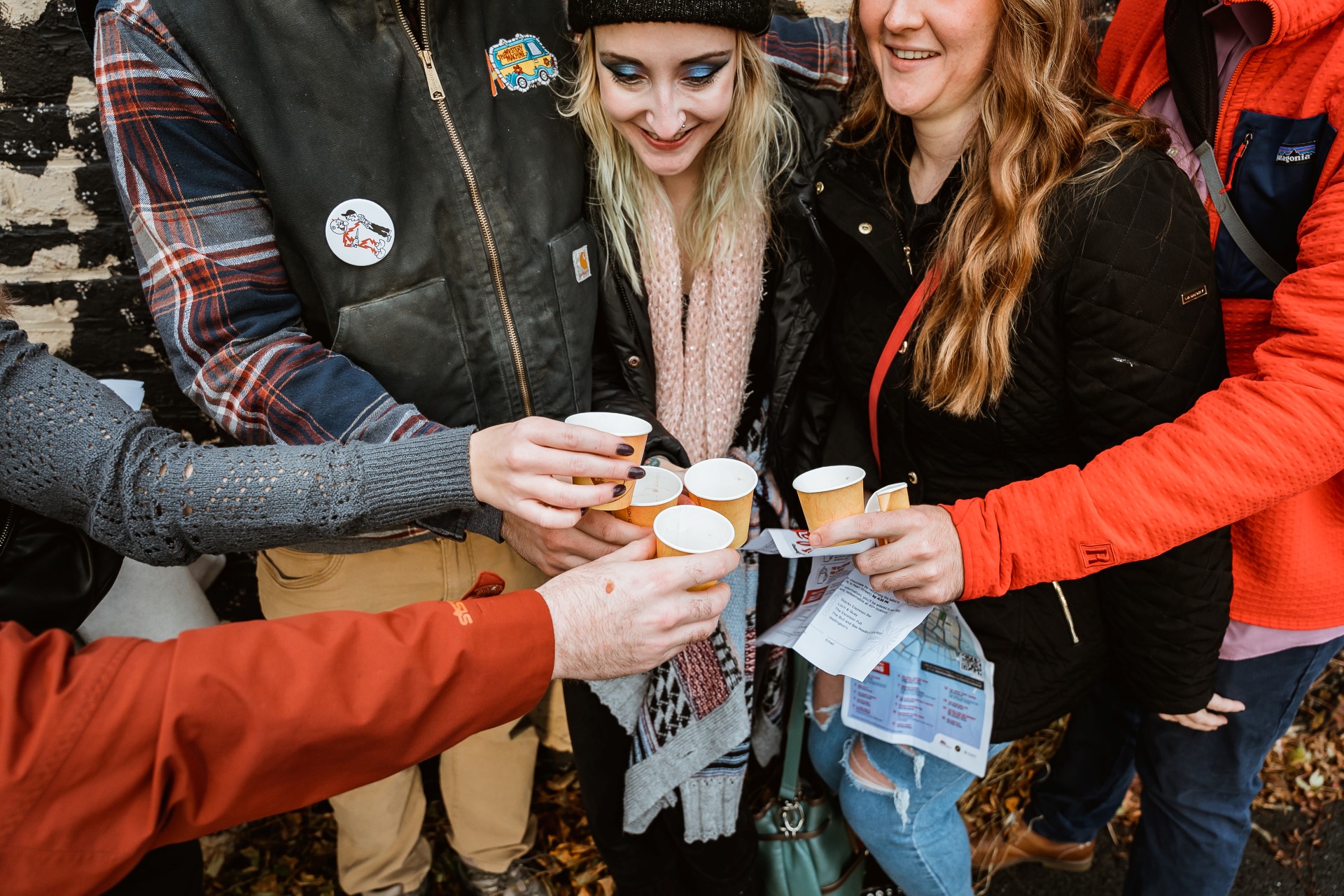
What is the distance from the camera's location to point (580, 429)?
1663 millimetres

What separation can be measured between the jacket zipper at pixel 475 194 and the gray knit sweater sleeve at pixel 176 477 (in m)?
0.39

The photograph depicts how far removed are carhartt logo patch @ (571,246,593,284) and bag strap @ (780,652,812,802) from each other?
53.7 inches

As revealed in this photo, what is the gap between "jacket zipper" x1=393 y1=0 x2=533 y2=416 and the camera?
6.18ft

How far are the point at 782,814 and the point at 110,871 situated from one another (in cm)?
190

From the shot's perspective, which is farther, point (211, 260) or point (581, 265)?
point (581, 265)

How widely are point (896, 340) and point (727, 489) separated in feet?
2.08

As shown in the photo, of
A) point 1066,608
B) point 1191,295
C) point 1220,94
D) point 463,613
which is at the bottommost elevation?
point 1066,608

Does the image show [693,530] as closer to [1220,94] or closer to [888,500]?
[888,500]

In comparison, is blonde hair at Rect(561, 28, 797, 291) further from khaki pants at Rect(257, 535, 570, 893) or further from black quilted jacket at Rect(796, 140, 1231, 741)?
khaki pants at Rect(257, 535, 570, 893)

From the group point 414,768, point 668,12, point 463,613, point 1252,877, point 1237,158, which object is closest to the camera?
point 463,613

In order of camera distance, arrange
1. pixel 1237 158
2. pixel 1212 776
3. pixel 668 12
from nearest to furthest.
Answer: pixel 1237 158 → pixel 668 12 → pixel 1212 776

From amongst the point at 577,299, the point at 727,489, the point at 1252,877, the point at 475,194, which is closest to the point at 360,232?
the point at 475,194

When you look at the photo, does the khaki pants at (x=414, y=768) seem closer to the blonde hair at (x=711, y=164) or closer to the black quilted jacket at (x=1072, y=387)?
the blonde hair at (x=711, y=164)

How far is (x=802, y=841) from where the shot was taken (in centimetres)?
264
